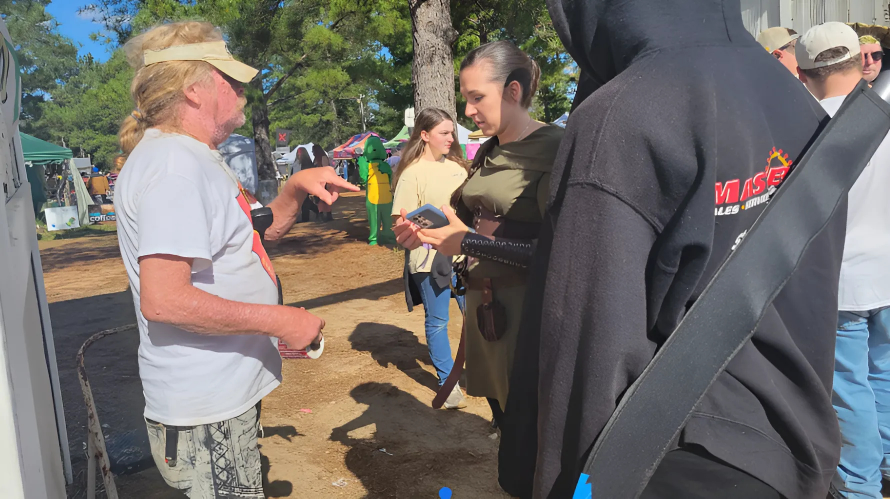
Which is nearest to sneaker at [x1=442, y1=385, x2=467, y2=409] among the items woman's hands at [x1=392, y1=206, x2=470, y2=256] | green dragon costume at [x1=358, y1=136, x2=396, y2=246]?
woman's hands at [x1=392, y1=206, x2=470, y2=256]

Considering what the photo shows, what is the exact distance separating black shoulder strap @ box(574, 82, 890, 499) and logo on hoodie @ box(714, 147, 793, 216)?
3 centimetres

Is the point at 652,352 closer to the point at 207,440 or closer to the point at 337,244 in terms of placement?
the point at 207,440

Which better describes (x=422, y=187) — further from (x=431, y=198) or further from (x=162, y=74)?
(x=162, y=74)

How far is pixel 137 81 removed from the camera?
193 centimetres

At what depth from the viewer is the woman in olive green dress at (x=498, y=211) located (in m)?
2.24

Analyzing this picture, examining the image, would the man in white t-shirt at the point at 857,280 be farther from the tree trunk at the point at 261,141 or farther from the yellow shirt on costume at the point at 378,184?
the tree trunk at the point at 261,141

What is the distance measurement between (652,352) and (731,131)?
405 millimetres

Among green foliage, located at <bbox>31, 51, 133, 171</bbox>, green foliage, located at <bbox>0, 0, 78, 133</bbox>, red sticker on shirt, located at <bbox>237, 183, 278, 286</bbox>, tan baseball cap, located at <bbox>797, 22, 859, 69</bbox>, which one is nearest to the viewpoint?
red sticker on shirt, located at <bbox>237, 183, 278, 286</bbox>

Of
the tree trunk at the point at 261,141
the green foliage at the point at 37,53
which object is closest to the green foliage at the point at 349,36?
the tree trunk at the point at 261,141

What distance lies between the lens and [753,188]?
1.09 meters

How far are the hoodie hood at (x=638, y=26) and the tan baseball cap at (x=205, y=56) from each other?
119 cm

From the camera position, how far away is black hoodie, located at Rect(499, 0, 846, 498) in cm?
100

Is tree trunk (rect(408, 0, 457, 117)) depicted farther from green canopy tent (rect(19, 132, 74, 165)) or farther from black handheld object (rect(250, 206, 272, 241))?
green canopy tent (rect(19, 132, 74, 165))

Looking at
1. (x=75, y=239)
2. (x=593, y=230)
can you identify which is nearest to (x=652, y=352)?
(x=593, y=230)
